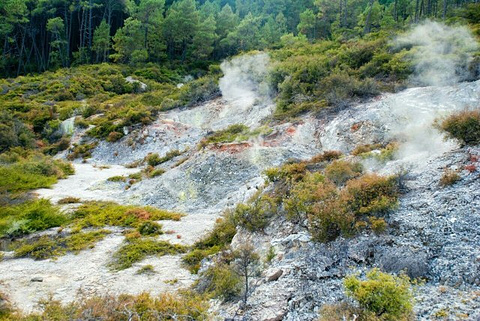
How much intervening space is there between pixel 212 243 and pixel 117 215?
5.68 metres

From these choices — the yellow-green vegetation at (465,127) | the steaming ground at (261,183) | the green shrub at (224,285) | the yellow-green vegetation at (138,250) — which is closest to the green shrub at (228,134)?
the steaming ground at (261,183)

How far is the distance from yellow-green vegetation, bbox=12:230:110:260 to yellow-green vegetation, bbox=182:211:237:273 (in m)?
3.88

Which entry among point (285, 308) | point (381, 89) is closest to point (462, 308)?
point (285, 308)

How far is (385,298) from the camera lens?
226 inches

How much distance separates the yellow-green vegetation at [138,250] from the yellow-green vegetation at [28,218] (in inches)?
171

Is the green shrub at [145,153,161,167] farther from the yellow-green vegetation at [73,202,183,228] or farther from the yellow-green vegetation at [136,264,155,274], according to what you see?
the yellow-green vegetation at [136,264,155,274]

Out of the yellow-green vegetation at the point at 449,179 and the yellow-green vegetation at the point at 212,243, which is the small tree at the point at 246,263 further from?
the yellow-green vegetation at the point at 449,179

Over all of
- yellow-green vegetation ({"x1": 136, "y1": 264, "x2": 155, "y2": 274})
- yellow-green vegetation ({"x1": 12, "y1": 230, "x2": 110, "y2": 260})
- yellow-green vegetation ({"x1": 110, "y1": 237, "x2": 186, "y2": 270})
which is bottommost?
yellow-green vegetation ({"x1": 12, "y1": 230, "x2": 110, "y2": 260})

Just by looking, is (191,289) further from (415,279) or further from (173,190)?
(173,190)

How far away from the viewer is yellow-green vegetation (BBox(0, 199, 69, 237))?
14.3 m

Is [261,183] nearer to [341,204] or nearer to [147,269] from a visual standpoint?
[147,269]

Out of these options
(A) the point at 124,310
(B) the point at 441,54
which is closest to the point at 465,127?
(A) the point at 124,310

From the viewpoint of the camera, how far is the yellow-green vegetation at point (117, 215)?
48.1 feet

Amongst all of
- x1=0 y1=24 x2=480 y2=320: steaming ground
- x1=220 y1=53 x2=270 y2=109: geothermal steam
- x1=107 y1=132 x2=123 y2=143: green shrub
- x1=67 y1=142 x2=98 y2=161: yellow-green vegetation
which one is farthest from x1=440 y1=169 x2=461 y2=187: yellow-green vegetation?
x1=67 y1=142 x2=98 y2=161: yellow-green vegetation
